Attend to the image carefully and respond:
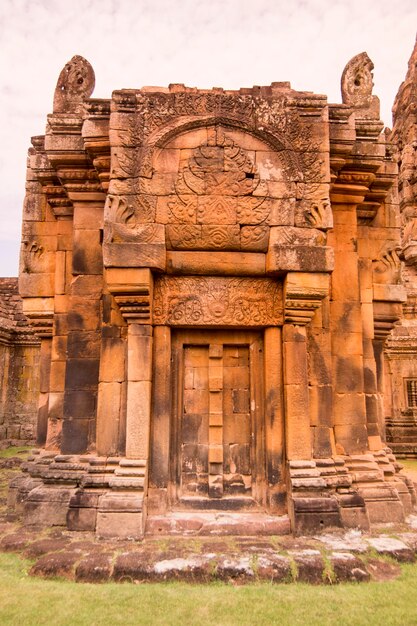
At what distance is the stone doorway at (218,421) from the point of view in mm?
6176

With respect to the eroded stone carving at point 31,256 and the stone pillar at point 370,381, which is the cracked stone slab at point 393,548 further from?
the eroded stone carving at point 31,256

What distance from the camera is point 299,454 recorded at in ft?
19.5

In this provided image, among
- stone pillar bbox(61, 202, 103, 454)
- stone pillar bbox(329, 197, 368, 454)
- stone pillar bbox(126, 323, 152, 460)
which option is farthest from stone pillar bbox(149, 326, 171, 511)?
stone pillar bbox(329, 197, 368, 454)

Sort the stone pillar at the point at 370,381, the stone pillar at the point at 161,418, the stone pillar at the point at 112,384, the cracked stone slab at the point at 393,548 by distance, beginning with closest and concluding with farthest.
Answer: the cracked stone slab at the point at 393,548 → the stone pillar at the point at 161,418 → the stone pillar at the point at 112,384 → the stone pillar at the point at 370,381

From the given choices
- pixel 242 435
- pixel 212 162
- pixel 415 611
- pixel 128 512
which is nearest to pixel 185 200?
pixel 212 162

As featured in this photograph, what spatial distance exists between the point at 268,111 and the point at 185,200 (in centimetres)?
161

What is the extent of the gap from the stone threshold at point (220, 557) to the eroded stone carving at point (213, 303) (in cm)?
259

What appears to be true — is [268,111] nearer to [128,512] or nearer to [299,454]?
[299,454]

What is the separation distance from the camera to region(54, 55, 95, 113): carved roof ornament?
734 centimetres

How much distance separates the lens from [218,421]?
20.5ft

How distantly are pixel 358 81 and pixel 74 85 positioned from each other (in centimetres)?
442

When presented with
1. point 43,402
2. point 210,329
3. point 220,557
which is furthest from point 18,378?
point 220,557

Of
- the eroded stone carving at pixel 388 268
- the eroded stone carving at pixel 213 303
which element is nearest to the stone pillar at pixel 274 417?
the eroded stone carving at pixel 213 303

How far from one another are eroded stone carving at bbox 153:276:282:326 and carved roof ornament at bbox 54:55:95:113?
10.8 ft
